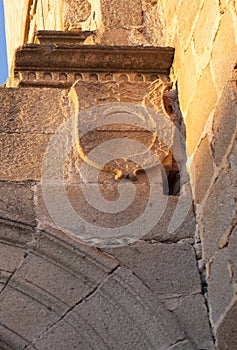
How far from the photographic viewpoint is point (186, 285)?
14.3ft

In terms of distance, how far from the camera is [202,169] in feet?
14.6

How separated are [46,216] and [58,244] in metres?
0.15

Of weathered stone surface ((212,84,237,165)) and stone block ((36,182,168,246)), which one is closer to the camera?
weathered stone surface ((212,84,237,165))

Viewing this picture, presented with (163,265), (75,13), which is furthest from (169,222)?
(75,13)

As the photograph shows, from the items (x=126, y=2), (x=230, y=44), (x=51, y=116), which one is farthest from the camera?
(x=126, y=2)

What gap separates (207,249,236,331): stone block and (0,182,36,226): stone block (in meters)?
0.80

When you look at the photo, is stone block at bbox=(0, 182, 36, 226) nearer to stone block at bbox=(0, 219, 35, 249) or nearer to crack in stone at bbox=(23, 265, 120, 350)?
stone block at bbox=(0, 219, 35, 249)

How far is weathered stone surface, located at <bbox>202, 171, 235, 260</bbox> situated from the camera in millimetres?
4129

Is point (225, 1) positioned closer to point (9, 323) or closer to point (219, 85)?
point (219, 85)

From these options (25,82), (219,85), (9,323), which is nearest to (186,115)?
(219,85)

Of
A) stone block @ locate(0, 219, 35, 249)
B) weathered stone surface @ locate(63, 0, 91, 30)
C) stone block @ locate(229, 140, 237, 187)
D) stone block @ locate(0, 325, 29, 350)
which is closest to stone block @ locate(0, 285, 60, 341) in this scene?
stone block @ locate(0, 325, 29, 350)

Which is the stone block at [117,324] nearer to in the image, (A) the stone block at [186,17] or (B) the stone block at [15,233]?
(B) the stone block at [15,233]

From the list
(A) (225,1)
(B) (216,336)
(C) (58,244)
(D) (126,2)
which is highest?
(D) (126,2)

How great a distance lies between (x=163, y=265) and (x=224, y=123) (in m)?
0.67
